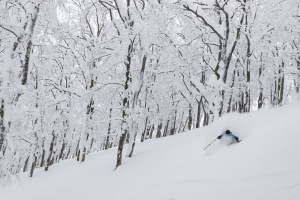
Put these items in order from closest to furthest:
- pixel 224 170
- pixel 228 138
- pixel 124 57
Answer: pixel 224 170 < pixel 228 138 < pixel 124 57

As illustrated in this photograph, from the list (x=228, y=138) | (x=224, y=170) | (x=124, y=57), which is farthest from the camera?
(x=124, y=57)

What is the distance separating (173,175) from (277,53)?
60.9 feet

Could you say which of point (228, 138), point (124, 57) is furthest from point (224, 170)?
point (124, 57)

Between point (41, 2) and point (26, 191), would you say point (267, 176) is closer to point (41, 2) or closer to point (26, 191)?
point (41, 2)

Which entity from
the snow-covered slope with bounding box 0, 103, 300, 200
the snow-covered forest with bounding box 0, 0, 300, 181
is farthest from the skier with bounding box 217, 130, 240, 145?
the snow-covered forest with bounding box 0, 0, 300, 181

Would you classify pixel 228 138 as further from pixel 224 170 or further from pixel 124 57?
pixel 124 57

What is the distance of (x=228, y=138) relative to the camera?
9.85m

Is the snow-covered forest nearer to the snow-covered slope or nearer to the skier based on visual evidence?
the snow-covered slope

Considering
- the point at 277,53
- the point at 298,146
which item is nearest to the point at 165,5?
the point at 298,146

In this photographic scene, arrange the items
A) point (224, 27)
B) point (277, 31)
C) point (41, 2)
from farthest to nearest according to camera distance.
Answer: point (277, 31) → point (224, 27) → point (41, 2)

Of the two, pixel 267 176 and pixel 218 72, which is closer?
pixel 267 176

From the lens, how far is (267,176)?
281 inches

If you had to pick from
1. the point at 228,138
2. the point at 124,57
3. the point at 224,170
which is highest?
the point at 124,57

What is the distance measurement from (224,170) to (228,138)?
1771mm
